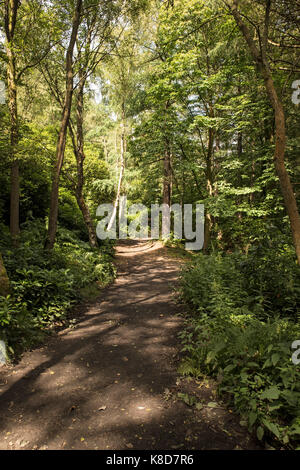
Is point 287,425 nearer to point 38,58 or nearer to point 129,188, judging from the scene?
point 38,58

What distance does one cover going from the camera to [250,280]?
603 cm

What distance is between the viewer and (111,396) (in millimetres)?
3441

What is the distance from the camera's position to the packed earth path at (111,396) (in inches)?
107

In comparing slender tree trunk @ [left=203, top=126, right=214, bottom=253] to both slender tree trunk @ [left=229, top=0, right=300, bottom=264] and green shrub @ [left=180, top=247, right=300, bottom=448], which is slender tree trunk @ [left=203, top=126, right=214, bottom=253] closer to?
green shrub @ [left=180, top=247, right=300, bottom=448]

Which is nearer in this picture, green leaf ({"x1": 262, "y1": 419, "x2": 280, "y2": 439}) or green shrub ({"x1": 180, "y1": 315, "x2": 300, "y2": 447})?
green leaf ({"x1": 262, "y1": 419, "x2": 280, "y2": 439})

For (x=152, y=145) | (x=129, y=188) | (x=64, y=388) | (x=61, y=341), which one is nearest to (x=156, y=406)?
(x=64, y=388)

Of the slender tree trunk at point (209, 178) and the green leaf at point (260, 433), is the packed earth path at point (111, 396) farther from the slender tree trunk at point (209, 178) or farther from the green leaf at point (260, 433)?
the slender tree trunk at point (209, 178)

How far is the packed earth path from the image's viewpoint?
2.73 metres

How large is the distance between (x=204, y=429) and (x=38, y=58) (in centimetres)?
1171

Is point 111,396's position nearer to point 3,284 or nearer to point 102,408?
point 102,408

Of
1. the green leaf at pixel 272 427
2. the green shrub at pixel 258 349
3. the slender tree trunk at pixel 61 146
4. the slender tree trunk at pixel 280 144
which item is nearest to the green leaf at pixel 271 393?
the green shrub at pixel 258 349

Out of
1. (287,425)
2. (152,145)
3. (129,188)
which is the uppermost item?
(152,145)

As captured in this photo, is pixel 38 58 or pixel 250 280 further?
pixel 38 58

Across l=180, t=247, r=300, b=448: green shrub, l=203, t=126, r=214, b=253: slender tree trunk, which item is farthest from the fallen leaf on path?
l=203, t=126, r=214, b=253: slender tree trunk
